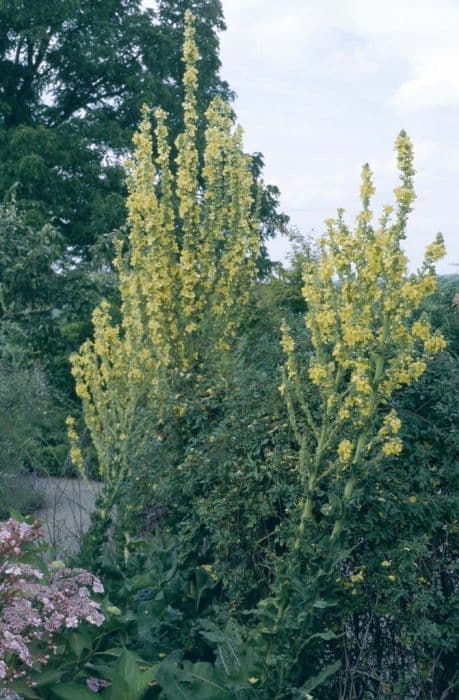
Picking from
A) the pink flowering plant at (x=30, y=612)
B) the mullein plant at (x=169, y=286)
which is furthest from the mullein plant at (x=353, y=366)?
the mullein plant at (x=169, y=286)

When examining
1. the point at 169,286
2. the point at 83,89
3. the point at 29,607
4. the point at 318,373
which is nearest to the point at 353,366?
the point at 318,373

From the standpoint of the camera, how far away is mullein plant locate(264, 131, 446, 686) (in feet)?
11.3

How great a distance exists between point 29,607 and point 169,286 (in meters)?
3.48

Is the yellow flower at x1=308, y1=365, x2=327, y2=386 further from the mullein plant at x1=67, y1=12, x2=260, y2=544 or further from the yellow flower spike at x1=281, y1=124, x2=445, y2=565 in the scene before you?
the mullein plant at x1=67, y1=12, x2=260, y2=544

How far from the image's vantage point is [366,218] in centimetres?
370

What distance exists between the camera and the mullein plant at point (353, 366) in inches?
136

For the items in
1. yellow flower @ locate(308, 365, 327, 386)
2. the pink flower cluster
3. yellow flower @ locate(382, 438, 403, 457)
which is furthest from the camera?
yellow flower @ locate(308, 365, 327, 386)

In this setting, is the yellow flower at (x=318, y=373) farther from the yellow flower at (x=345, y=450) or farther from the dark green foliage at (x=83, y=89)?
the dark green foliage at (x=83, y=89)

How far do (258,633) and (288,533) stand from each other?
46 cm

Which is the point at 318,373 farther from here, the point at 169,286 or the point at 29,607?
the point at 169,286

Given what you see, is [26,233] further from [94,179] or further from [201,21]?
[201,21]

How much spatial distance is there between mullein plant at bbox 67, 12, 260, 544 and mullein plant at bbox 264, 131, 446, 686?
205 cm

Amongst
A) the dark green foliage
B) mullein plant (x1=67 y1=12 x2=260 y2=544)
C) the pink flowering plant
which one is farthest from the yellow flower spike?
the dark green foliage

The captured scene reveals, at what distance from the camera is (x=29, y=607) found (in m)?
2.82
